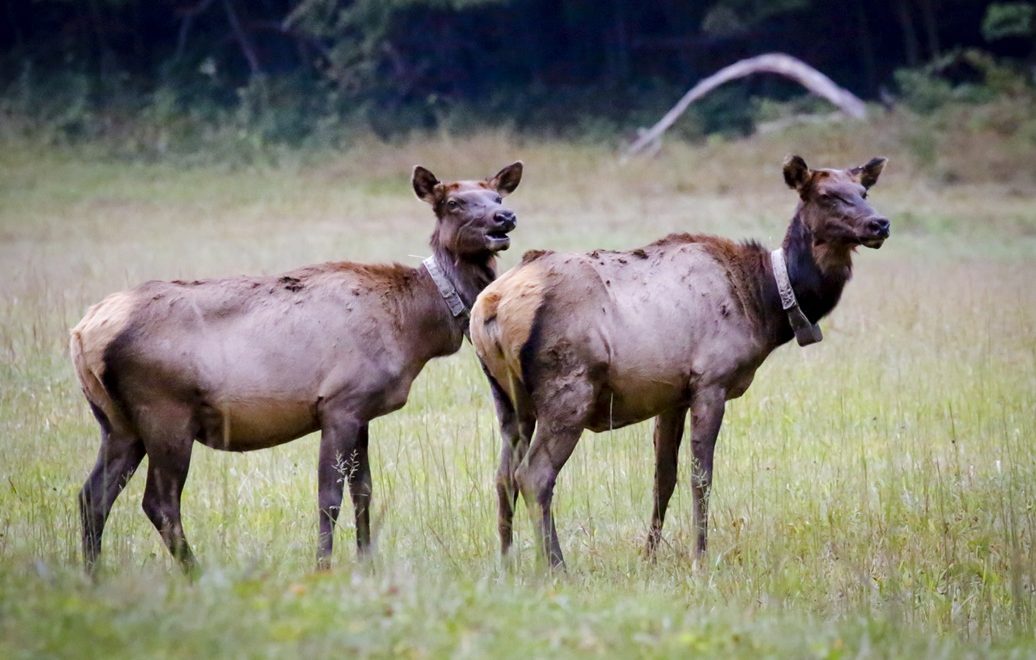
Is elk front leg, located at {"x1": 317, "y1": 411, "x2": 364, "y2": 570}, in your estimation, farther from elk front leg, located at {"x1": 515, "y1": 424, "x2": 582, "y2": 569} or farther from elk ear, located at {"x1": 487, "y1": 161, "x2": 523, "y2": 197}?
elk ear, located at {"x1": 487, "y1": 161, "x2": 523, "y2": 197}

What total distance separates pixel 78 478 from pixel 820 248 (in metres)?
4.87

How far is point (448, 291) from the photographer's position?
829cm

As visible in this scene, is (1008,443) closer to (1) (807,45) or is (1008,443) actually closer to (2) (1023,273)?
(2) (1023,273)

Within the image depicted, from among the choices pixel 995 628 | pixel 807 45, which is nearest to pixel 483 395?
pixel 995 628

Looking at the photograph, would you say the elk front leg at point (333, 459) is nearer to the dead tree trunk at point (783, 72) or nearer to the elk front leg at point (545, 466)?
the elk front leg at point (545, 466)

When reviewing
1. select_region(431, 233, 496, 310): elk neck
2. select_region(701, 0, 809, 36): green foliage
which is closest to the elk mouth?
select_region(431, 233, 496, 310): elk neck

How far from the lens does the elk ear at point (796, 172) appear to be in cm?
864

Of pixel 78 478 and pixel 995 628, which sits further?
pixel 78 478

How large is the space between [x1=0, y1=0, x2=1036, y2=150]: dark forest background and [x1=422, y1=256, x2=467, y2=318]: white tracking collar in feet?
85.5

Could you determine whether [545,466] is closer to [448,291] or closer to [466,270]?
[448,291]

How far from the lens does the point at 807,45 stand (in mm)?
40219

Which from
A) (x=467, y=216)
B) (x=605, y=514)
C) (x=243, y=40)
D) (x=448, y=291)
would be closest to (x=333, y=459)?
(x=448, y=291)

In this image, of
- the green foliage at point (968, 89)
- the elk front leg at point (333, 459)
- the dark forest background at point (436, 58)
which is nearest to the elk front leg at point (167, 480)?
the elk front leg at point (333, 459)

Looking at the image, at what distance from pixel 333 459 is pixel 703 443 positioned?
205 centimetres
